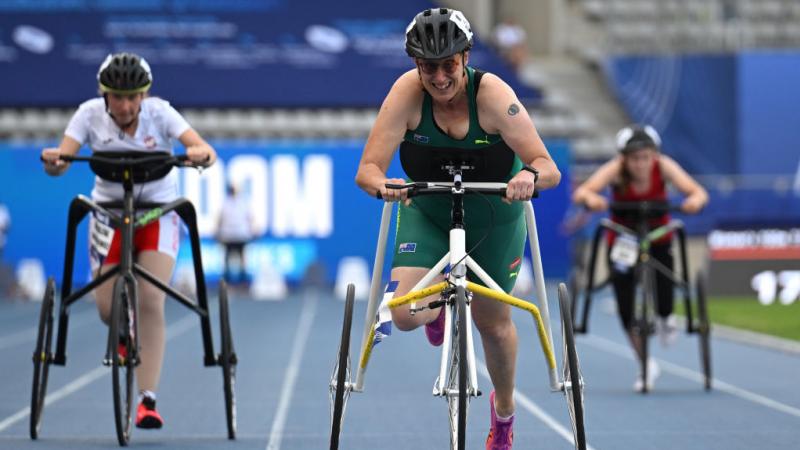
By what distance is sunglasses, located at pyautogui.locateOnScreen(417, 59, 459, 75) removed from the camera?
18.7 ft

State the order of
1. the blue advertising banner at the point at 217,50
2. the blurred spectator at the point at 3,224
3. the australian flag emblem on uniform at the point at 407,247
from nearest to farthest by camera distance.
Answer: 1. the australian flag emblem on uniform at the point at 407,247
2. the blurred spectator at the point at 3,224
3. the blue advertising banner at the point at 217,50

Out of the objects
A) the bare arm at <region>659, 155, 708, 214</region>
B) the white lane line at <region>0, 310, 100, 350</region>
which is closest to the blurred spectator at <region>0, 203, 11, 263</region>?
the white lane line at <region>0, 310, 100, 350</region>

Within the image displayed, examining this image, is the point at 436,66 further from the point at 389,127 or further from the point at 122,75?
the point at 122,75

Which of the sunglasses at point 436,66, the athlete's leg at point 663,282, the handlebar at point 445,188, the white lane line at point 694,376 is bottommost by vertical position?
the white lane line at point 694,376

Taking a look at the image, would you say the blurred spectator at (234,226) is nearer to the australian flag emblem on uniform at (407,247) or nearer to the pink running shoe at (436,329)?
the pink running shoe at (436,329)

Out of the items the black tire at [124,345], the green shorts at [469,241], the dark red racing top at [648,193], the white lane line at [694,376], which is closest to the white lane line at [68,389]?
the black tire at [124,345]

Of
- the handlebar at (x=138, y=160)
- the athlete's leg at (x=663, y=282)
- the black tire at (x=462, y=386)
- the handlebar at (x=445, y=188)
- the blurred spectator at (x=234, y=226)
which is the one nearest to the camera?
the black tire at (x=462, y=386)

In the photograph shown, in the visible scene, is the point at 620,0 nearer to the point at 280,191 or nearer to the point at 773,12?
the point at 773,12

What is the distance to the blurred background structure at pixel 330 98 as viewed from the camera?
26.9 m

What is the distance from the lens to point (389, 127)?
5.98 metres

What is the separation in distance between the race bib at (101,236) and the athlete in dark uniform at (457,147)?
205 centimetres

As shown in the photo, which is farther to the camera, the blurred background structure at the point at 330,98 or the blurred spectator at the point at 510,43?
the blurred spectator at the point at 510,43

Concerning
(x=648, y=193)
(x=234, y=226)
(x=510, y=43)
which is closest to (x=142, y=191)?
(x=648, y=193)

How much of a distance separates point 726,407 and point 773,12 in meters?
27.6
